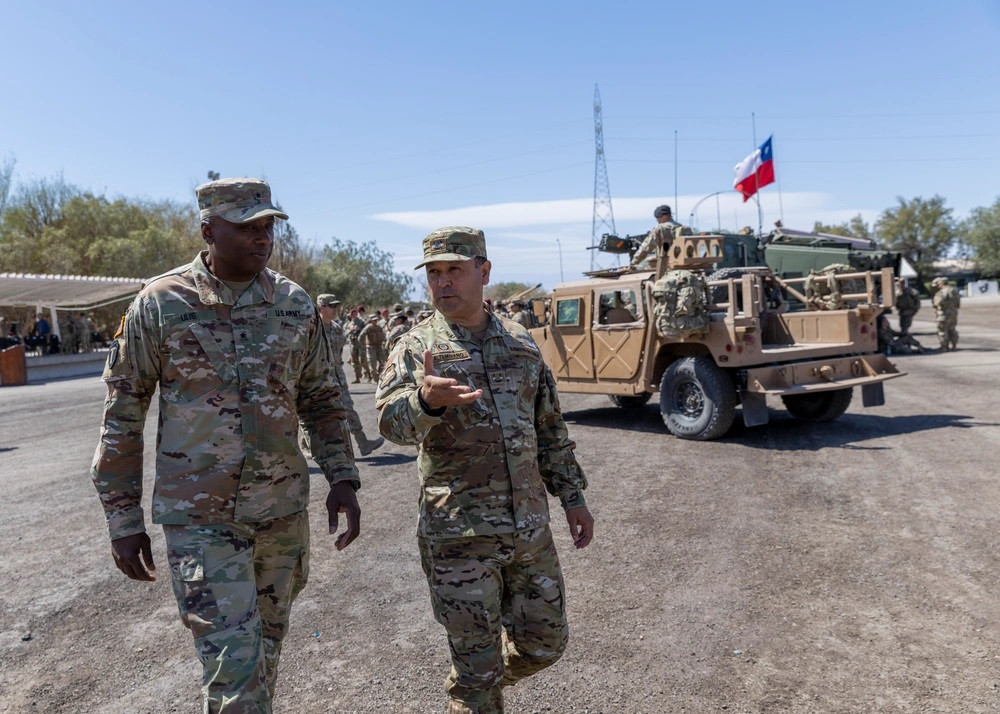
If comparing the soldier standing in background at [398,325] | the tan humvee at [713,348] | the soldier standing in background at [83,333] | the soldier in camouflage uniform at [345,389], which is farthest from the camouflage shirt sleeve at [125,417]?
the soldier standing in background at [83,333]

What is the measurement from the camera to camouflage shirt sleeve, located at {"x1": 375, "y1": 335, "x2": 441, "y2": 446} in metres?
2.52

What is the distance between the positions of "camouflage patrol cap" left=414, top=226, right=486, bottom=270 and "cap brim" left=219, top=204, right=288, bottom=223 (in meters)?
0.49

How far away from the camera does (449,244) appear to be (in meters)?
2.80

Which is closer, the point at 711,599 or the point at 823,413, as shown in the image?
the point at 711,599

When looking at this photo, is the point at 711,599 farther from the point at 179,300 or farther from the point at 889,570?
the point at 179,300

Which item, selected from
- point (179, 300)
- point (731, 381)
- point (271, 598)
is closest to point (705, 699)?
point (271, 598)

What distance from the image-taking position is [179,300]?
2.54 meters

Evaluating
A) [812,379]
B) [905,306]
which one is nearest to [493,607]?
[812,379]

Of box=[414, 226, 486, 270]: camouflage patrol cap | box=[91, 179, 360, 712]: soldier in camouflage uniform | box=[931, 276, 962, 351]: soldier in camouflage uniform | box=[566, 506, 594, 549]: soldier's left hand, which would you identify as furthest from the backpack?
box=[931, 276, 962, 351]: soldier in camouflage uniform

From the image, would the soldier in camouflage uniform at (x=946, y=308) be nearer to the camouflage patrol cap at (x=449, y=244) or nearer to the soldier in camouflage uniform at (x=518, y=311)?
the soldier in camouflage uniform at (x=518, y=311)

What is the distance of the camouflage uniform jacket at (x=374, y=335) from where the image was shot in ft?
56.9

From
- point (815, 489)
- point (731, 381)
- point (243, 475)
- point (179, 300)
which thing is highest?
point (179, 300)

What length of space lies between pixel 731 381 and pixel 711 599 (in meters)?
4.81

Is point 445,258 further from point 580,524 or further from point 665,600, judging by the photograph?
point 665,600
